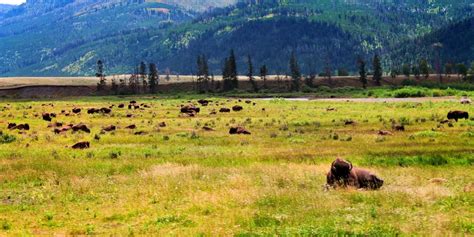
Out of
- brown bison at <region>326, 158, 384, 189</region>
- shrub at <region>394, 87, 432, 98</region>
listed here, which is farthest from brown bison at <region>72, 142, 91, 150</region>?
shrub at <region>394, 87, 432, 98</region>

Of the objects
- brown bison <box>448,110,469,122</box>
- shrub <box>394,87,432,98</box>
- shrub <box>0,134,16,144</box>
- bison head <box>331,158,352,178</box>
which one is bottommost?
shrub <box>394,87,432,98</box>

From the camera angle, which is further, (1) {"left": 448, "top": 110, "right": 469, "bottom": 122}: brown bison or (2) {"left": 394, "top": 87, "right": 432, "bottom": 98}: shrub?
(2) {"left": 394, "top": 87, "right": 432, "bottom": 98}: shrub

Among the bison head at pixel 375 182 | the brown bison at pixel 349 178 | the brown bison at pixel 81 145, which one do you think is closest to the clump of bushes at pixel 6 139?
the brown bison at pixel 81 145

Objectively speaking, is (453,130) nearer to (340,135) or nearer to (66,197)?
(340,135)

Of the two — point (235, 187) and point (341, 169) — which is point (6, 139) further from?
point (341, 169)

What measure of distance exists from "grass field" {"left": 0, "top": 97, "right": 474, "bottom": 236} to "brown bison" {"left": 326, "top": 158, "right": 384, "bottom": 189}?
558 mm

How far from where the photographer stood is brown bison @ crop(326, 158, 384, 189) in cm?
2222

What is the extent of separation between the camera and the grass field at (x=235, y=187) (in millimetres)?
16734

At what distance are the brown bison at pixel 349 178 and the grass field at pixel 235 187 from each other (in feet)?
1.83

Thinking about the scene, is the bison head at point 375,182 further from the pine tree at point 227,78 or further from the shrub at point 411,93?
the pine tree at point 227,78

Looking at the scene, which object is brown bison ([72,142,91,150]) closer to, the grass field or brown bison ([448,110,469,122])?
the grass field

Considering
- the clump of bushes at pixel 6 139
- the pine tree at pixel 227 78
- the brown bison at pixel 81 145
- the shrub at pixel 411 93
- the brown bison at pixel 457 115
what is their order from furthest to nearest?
the pine tree at pixel 227 78
the shrub at pixel 411 93
the brown bison at pixel 457 115
the clump of bushes at pixel 6 139
the brown bison at pixel 81 145

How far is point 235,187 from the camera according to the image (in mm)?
22688

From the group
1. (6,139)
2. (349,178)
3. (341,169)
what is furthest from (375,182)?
(6,139)
